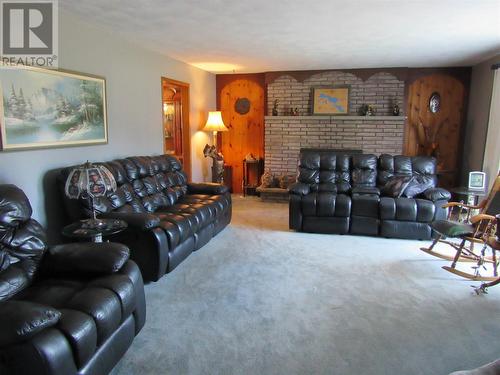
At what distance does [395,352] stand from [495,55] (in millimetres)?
4798

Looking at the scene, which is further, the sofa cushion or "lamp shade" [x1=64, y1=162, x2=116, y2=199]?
the sofa cushion

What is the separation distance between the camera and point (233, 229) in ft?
15.6

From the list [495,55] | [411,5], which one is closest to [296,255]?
[411,5]

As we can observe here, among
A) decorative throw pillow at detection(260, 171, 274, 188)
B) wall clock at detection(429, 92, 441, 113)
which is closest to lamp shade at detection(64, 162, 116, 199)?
decorative throw pillow at detection(260, 171, 274, 188)

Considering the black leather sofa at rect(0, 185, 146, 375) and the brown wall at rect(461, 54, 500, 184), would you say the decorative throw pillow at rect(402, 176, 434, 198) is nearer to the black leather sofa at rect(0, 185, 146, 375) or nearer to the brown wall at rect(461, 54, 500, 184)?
the brown wall at rect(461, 54, 500, 184)

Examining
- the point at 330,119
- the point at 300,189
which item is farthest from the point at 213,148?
the point at 300,189

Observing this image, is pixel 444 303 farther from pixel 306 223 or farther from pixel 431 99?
pixel 431 99

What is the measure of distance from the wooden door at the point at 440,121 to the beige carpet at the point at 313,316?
3005 millimetres

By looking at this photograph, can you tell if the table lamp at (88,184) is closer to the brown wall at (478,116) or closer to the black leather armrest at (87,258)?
the black leather armrest at (87,258)

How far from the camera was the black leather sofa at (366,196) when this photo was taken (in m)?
4.30

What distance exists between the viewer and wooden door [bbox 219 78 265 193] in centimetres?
700

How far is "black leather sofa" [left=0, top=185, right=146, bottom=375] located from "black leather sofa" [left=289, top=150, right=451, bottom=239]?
281cm

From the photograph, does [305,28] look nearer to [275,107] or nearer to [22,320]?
[275,107]

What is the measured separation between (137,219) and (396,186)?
3229mm
